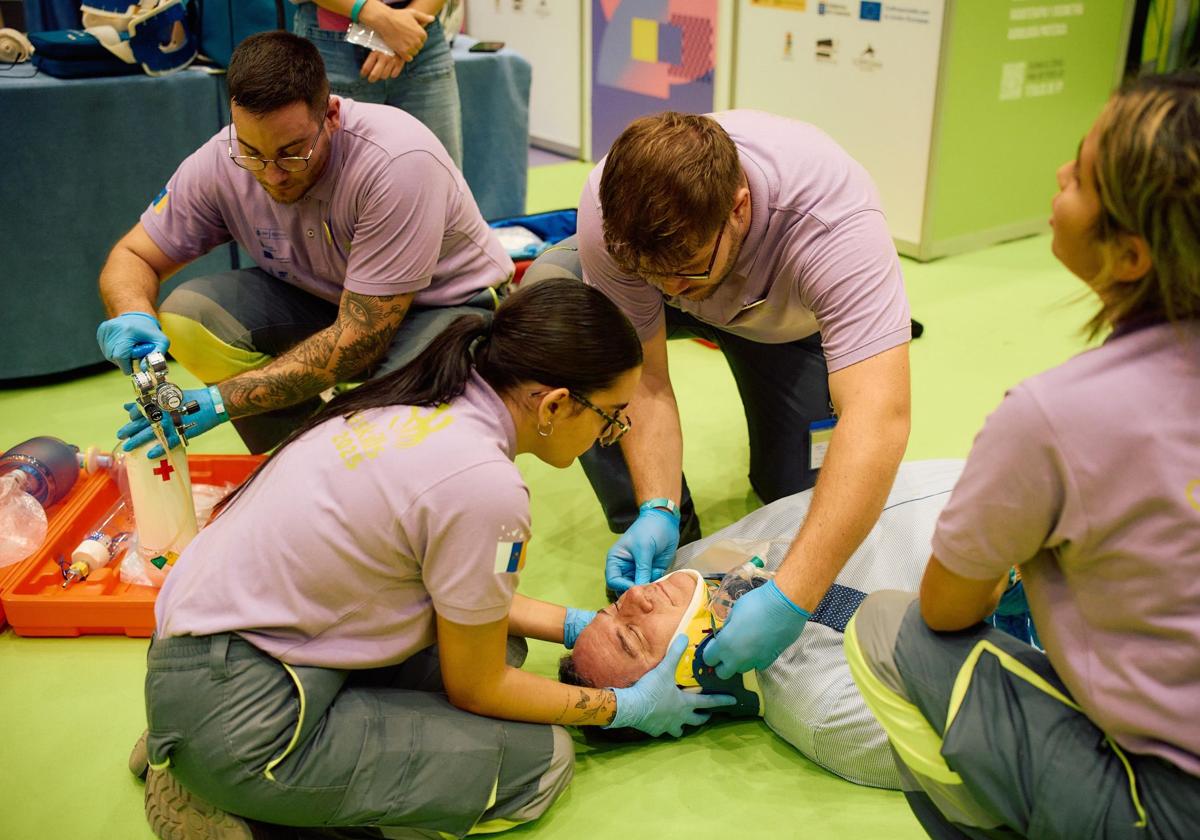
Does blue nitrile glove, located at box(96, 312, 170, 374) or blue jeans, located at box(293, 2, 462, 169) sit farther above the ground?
blue jeans, located at box(293, 2, 462, 169)

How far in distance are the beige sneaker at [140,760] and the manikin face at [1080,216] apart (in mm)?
1631

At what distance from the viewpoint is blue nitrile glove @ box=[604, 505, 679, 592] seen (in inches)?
85.4

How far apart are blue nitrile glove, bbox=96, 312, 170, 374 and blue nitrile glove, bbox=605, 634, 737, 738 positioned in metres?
1.25

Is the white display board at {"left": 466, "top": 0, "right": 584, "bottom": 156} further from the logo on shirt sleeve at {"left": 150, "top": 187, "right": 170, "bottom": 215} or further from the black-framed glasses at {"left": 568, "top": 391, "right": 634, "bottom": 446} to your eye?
the black-framed glasses at {"left": 568, "top": 391, "right": 634, "bottom": 446}

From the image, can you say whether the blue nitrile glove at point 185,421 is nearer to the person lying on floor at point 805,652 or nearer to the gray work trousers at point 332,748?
the gray work trousers at point 332,748

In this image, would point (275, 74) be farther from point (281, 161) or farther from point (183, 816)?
point (183, 816)

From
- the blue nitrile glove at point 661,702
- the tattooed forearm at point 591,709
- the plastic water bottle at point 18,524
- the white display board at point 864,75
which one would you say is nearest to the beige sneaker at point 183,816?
the tattooed forearm at point 591,709

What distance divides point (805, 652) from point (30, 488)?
5.85 feet

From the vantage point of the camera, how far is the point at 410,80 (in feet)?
10.4

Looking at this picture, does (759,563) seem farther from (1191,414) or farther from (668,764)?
(1191,414)

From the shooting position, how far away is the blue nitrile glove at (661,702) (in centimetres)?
186

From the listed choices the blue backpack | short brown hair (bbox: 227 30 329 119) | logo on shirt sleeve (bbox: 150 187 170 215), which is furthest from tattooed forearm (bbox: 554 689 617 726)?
the blue backpack

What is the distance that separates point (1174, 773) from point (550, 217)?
123 inches

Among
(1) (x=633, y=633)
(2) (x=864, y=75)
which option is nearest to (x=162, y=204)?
(1) (x=633, y=633)
